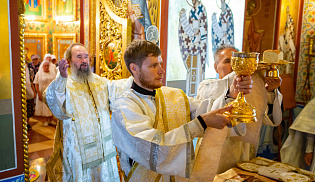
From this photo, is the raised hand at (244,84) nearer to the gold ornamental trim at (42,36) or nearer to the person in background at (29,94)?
the person in background at (29,94)

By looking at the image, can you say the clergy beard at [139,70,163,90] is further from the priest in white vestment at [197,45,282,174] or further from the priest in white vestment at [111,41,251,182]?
the priest in white vestment at [197,45,282,174]

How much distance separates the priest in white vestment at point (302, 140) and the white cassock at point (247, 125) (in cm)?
139

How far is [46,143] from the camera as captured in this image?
6.16m

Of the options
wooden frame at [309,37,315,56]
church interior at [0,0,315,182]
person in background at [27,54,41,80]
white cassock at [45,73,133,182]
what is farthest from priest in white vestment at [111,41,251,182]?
person in background at [27,54,41,80]

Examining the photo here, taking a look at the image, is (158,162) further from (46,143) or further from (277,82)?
(46,143)

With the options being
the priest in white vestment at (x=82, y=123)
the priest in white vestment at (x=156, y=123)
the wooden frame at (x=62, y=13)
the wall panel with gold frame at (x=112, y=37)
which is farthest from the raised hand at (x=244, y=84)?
the wooden frame at (x=62, y=13)

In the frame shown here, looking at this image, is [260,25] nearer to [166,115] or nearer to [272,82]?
[272,82]

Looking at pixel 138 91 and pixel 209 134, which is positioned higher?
pixel 138 91

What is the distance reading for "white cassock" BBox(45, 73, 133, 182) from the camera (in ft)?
10.3

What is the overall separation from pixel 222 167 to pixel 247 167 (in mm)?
226

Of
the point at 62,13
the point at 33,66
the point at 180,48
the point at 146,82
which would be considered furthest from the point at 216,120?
the point at 62,13

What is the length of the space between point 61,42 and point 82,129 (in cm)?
734

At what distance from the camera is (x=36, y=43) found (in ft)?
33.7

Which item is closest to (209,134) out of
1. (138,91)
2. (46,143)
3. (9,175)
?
(138,91)
